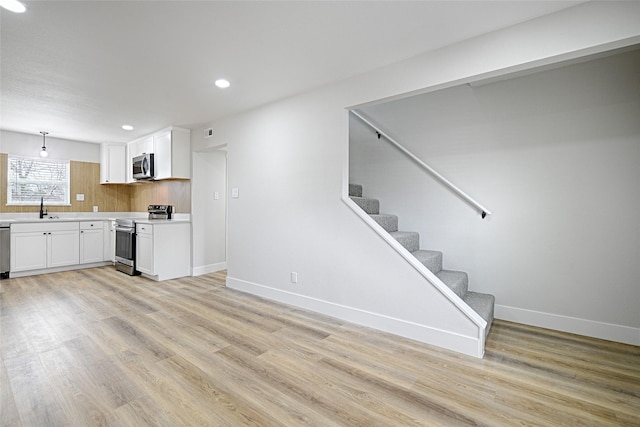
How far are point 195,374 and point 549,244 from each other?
328cm

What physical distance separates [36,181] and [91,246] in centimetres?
154

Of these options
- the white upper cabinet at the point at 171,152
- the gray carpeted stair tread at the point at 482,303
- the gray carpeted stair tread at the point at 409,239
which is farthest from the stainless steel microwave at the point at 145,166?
the gray carpeted stair tread at the point at 482,303

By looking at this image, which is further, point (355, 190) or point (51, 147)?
point (51, 147)

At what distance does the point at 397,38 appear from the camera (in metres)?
2.31

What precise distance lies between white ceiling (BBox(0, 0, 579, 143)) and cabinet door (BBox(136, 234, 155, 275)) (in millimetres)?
2074

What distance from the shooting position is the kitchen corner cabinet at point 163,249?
461 cm

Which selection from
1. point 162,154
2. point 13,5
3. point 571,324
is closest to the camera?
point 13,5

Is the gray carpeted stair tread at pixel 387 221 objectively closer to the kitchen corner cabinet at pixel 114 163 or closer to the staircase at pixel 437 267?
the staircase at pixel 437 267

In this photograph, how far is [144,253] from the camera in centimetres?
478

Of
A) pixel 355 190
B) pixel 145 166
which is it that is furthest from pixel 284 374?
pixel 145 166

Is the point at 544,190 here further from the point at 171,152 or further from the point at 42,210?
the point at 42,210

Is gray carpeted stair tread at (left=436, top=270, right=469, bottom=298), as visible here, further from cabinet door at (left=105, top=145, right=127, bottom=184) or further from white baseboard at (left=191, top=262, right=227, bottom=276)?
cabinet door at (left=105, top=145, right=127, bottom=184)

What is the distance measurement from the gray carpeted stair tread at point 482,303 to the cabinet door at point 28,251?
6466 mm

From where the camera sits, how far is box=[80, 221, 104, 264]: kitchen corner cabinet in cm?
547
